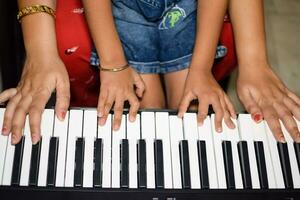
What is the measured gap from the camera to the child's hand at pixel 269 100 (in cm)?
88

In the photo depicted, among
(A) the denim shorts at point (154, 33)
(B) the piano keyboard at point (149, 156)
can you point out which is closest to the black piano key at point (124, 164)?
(B) the piano keyboard at point (149, 156)

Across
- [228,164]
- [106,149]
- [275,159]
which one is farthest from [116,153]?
[275,159]

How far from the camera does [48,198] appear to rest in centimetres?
76

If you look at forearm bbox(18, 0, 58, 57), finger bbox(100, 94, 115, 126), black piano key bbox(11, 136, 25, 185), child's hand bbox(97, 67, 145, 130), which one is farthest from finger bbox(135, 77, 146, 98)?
black piano key bbox(11, 136, 25, 185)

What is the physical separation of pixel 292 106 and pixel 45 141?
1.82 feet

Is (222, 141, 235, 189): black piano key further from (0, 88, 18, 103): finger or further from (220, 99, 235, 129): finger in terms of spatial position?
(0, 88, 18, 103): finger

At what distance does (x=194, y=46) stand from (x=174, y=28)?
9 centimetres

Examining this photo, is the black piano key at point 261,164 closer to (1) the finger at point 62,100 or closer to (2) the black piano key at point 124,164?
(2) the black piano key at point 124,164

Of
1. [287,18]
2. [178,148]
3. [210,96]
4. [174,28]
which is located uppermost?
[287,18]

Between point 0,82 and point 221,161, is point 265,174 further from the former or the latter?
point 0,82

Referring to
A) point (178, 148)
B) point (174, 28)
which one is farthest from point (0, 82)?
point (178, 148)

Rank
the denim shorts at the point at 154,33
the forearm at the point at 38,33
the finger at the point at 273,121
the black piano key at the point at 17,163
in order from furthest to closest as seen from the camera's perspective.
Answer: the denim shorts at the point at 154,33 → the forearm at the point at 38,33 → the finger at the point at 273,121 → the black piano key at the point at 17,163

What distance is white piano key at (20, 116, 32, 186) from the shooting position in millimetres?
763

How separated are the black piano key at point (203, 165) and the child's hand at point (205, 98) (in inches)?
2.2
